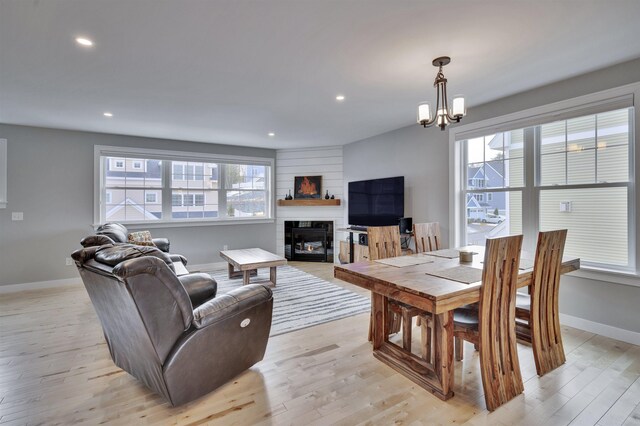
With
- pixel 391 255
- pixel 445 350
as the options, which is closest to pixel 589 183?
pixel 391 255

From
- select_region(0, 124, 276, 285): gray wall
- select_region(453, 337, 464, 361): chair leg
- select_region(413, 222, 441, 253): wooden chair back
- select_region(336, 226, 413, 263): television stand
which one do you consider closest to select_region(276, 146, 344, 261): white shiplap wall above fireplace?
select_region(336, 226, 413, 263): television stand

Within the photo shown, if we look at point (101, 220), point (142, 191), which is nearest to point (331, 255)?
point (142, 191)

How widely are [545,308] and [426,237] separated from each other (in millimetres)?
1225

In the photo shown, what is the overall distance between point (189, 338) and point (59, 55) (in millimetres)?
2594

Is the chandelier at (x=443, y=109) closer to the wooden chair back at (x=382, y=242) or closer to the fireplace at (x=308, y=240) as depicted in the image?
the wooden chair back at (x=382, y=242)

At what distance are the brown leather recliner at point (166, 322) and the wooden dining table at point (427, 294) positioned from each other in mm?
832

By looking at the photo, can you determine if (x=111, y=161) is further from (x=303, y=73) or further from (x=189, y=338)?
(x=189, y=338)

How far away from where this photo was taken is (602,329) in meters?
2.83

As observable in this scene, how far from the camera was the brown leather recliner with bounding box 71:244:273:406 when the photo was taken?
1600mm

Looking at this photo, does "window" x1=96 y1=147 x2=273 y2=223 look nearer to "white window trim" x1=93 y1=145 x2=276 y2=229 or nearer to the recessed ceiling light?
"white window trim" x1=93 y1=145 x2=276 y2=229

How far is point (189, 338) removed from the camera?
173cm

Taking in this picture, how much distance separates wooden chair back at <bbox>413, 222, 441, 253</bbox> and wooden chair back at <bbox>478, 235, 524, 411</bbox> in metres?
1.27

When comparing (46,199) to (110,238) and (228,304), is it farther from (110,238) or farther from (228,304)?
(228,304)

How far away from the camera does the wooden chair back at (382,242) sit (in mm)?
2893
